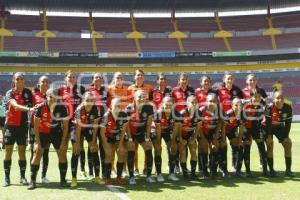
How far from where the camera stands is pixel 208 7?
3956cm

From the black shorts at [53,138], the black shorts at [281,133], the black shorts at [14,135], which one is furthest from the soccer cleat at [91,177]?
the black shorts at [281,133]

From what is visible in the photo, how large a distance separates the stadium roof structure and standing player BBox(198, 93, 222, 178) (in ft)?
106

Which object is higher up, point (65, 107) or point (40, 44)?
point (40, 44)

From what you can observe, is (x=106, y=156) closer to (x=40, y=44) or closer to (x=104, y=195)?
(x=104, y=195)

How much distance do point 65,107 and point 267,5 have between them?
37.4 metres

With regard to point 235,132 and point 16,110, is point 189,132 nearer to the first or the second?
point 235,132

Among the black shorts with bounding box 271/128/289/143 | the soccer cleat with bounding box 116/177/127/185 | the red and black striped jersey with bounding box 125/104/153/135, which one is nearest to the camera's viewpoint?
the soccer cleat with bounding box 116/177/127/185

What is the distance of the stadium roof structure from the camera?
37.2 meters

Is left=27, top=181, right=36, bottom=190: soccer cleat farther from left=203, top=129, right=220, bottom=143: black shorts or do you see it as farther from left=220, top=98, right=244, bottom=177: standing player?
left=220, top=98, right=244, bottom=177: standing player

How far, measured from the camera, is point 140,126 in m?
7.13

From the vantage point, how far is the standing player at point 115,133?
6.84m

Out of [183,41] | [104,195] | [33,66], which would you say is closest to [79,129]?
[104,195]

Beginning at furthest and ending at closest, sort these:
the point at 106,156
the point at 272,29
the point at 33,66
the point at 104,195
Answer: the point at 272,29
the point at 33,66
the point at 106,156
the point at 104,195

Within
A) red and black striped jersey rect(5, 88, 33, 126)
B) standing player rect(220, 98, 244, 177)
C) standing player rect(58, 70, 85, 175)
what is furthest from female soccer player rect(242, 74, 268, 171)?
red and black striped jersey rect(5, 88, 33, 126)
